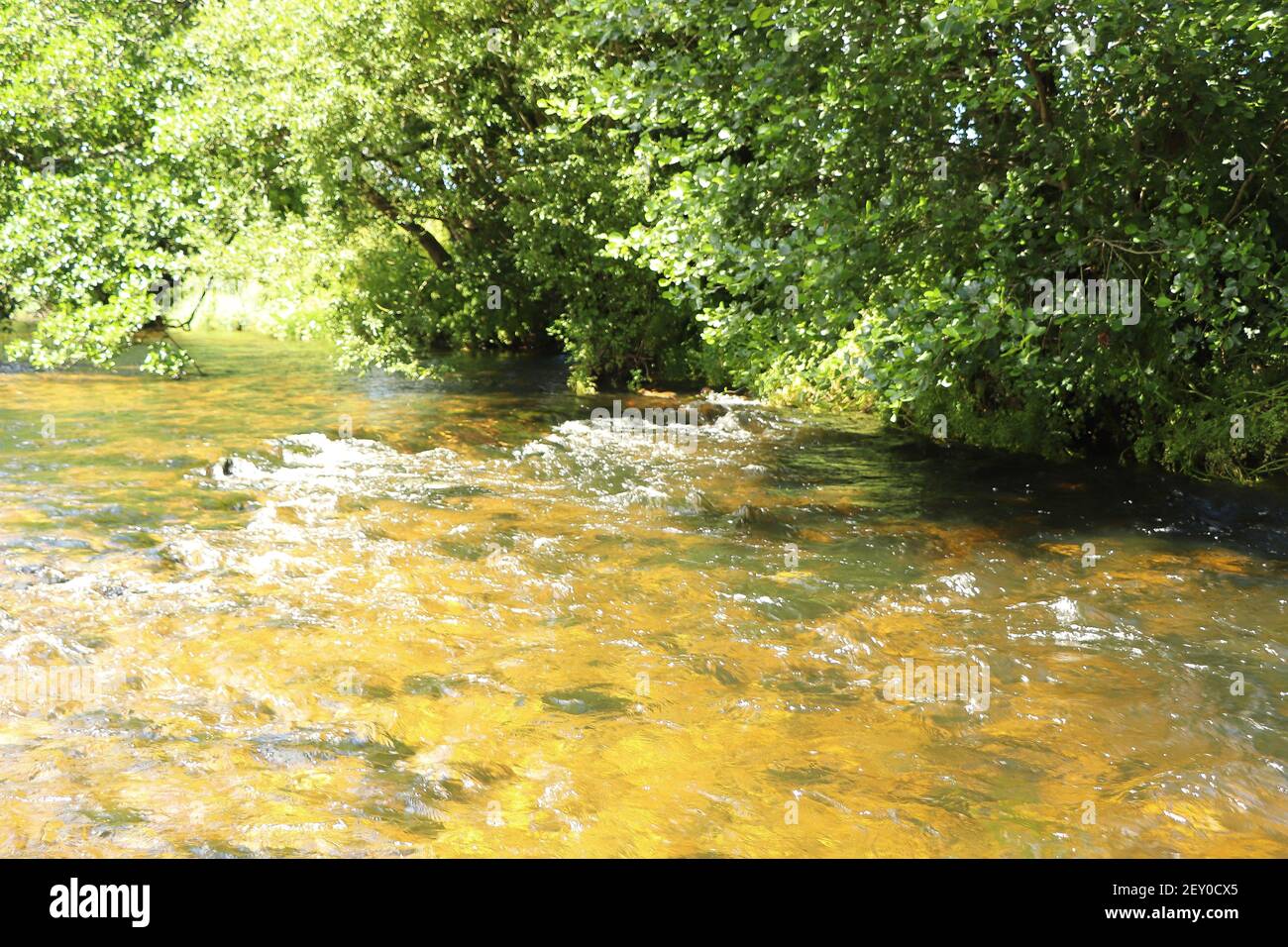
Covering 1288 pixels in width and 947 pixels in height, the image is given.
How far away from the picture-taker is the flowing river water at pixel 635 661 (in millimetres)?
5113

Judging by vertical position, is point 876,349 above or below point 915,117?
below

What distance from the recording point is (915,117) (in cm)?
1092

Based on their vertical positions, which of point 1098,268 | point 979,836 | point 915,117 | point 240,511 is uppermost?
point 915,117

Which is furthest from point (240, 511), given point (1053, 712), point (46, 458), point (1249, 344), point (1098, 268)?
point (1249, 344)

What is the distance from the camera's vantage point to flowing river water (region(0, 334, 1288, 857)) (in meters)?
5.11

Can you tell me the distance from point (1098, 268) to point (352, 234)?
48.7ft

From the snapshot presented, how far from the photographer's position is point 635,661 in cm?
712

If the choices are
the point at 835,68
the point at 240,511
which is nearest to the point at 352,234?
the point at 240,511
